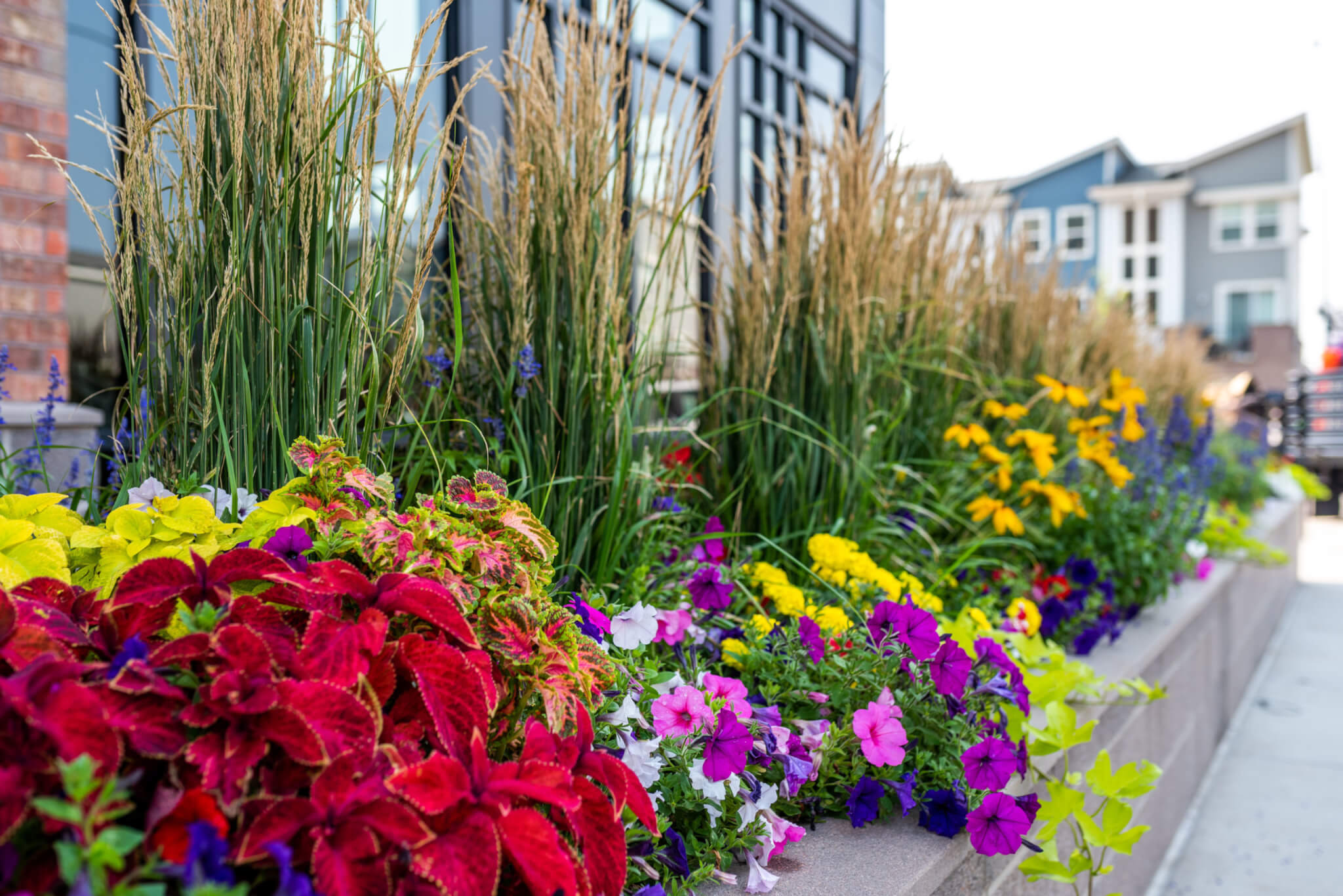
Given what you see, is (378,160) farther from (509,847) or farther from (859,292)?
(859,292)

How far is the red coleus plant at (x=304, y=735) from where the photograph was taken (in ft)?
2.02

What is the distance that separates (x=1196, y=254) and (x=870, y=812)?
27337mm

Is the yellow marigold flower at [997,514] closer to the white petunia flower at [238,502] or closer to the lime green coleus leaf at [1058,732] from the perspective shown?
the lime green coleus leaf at [1058,732]

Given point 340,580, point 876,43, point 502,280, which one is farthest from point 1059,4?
point 340,580

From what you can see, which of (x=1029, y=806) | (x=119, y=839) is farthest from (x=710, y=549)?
(x=119, y=839)

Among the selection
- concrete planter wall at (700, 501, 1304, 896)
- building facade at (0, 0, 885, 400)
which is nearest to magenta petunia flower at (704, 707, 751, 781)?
concrete planter wall at (700, 501, 1304, 896)

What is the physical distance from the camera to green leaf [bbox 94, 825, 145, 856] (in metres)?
0.53

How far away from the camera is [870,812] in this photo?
4.05 feet

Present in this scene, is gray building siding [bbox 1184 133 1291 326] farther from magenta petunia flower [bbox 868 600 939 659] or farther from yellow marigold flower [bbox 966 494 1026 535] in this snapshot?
magenta petunia flower [bbox 868 600 939 659]

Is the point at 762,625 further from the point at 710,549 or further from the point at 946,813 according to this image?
the point at 946,813

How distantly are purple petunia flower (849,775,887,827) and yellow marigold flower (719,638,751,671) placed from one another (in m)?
0.27

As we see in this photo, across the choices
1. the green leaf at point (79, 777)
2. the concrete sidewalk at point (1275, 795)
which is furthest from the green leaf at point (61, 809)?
the concrete sidewalk at point (1275, 795)

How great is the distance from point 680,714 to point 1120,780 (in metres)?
0.77

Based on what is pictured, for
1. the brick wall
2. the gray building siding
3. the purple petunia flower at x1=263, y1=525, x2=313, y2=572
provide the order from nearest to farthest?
1. the purple petunia flower at x1=263, y1=525, x2=313, y2=572
2. the brick wall
3. the gray building siding
